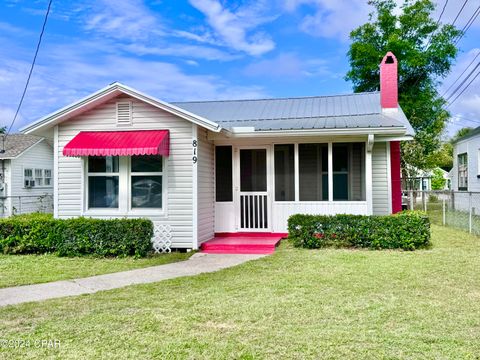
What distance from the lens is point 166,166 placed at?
9.27 meters

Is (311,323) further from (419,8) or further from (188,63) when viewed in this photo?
(419,8)

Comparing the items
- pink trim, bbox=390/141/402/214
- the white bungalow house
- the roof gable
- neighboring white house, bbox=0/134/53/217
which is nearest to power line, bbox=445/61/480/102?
pink trim, bbox=390/141/402/214

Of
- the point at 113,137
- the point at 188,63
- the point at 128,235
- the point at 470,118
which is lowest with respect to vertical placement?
the point at 128,235

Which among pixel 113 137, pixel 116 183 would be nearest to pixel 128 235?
pixel 116 183

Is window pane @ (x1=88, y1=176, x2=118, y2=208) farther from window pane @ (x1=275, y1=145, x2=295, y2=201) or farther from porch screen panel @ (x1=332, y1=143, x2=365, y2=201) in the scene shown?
porch screen panel @ (x1=332, y1=143, x2=365, y2=201)

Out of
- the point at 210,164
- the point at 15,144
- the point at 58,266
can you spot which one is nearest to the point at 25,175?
the point at 15,144

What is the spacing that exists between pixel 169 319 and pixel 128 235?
4.36 m

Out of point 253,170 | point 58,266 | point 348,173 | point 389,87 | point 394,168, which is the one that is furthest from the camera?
point 389,87

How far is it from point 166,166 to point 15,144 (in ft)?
49.7

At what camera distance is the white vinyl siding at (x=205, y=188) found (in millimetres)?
9453

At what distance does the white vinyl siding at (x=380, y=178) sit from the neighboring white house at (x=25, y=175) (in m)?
15.3

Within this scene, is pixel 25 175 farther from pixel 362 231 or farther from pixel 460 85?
pixel 460 85

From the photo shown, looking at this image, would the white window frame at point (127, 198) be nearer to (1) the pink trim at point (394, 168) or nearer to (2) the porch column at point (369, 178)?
(2) the porch column at point (369, 178)

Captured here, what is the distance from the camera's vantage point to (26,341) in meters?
3.83
